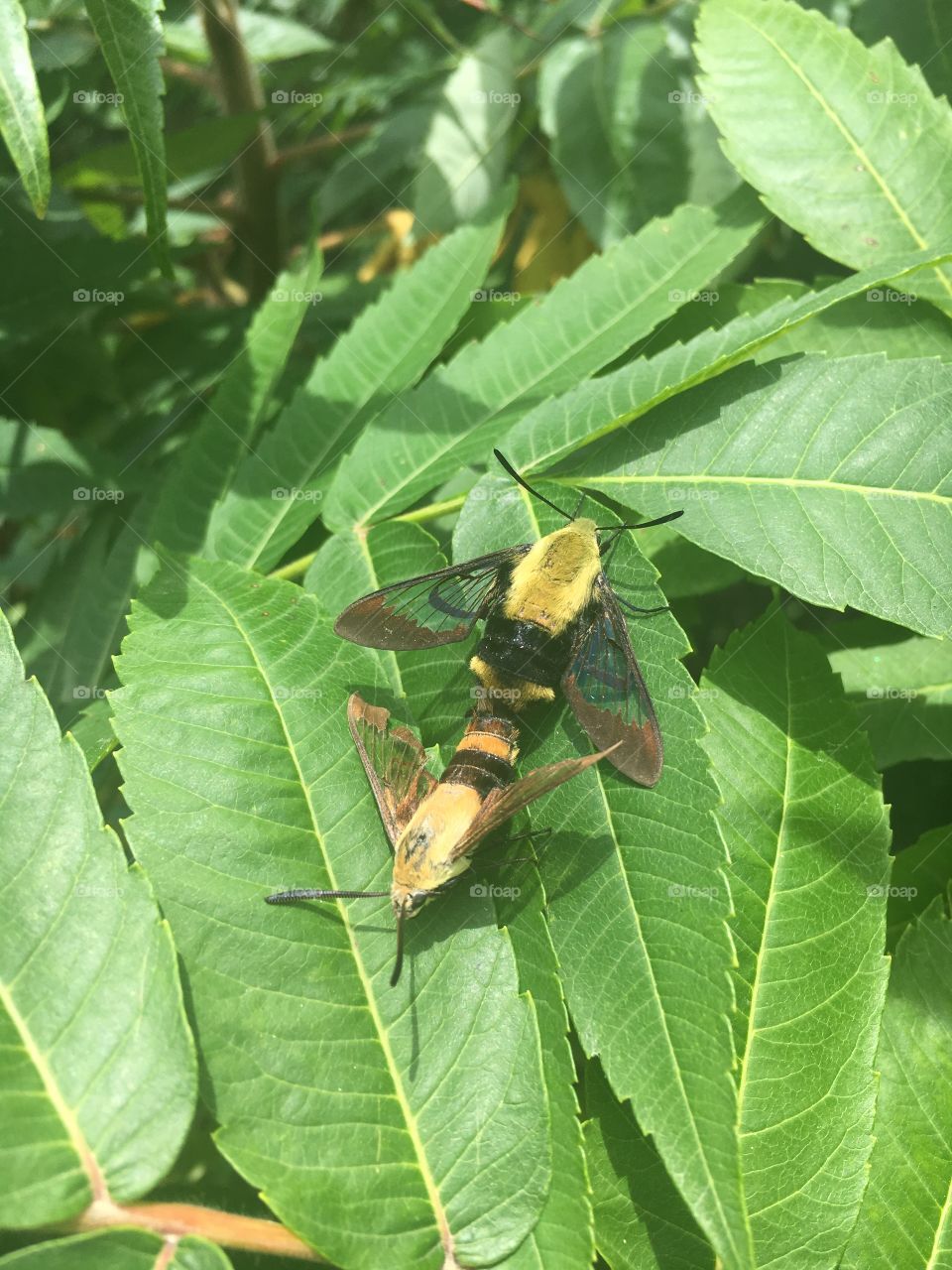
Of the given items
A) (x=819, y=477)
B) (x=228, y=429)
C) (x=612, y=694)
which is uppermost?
(x=228, y=429)

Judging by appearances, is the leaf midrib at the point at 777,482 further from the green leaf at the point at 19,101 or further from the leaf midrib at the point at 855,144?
the green leaf at the point at 19,101

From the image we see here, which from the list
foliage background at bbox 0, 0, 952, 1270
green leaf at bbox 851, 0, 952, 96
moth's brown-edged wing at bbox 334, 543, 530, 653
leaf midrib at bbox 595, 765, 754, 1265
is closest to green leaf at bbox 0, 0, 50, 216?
foliage background at bbox 0, 0, 952, 1270

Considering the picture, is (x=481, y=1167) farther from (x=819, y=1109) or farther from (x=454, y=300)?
(x=454, y=300)

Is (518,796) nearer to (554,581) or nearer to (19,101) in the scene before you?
(554,581)

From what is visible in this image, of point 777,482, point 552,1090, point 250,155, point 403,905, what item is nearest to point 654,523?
point 777,482

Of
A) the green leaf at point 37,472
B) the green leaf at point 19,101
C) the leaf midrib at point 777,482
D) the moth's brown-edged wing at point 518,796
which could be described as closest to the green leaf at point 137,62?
the green leaf at point 19,101

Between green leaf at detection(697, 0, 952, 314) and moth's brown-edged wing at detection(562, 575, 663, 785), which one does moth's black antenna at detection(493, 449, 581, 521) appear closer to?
moth's brown-edged wing at detection(562, 575, 663, 785)
